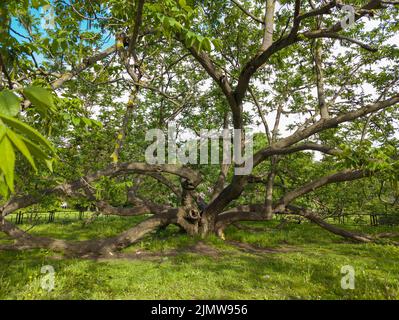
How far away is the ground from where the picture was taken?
17.1 ft

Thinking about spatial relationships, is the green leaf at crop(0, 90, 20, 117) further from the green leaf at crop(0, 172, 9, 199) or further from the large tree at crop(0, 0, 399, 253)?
the large tree at crop(0, 0, 399, 253)

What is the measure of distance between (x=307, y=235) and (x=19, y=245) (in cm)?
1203

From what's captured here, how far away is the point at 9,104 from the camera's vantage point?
2.76 ft

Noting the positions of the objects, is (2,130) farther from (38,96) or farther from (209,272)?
(209,272)

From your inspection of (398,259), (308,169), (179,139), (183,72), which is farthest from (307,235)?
(183,72)

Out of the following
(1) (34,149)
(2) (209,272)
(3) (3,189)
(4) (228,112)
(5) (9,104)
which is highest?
(4) (228,112)

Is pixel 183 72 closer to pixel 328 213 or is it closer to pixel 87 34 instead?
pixel 87 34

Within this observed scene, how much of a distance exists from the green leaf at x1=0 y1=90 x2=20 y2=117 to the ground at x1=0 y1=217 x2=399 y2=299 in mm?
5099

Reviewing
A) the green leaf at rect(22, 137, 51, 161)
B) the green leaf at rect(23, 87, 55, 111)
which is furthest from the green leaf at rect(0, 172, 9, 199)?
the green leaf at rect(23, 87, 55, 111)

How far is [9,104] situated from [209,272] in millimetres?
6590

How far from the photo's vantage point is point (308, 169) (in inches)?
549

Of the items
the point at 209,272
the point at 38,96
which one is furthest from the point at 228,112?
the point at 38,96

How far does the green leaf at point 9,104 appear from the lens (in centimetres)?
83

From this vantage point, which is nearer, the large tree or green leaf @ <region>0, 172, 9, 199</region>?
green leaf @ <region>0, 172, 9, 199</region>
